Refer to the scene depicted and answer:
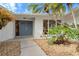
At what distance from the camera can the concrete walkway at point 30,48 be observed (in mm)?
8680

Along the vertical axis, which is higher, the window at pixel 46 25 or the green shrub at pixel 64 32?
the window at pixel 46 25

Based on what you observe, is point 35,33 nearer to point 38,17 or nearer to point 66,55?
point 38,17

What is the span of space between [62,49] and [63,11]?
1.09 meters

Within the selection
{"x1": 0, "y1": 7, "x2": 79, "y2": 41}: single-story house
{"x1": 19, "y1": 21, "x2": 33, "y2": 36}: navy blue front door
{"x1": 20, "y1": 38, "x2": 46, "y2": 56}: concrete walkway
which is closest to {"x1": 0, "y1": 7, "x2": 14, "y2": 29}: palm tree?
{"x1": 0, "y1": 7, "x2": 79, "y2": 41}: single-story house

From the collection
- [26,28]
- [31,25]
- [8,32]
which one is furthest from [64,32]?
[8,32]

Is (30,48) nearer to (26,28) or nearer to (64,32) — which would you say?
(26,28)

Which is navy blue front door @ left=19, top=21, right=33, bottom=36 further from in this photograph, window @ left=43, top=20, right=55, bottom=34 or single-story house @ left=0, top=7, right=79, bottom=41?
window @ left=43, top=20, right=55, bottom=34

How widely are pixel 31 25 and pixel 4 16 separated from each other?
0.82 metres

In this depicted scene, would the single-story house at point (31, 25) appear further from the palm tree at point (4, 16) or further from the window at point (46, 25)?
the palm tree at point (4, 16)


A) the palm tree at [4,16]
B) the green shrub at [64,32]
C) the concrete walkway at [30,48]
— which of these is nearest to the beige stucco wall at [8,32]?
the palm tree at [4,16]

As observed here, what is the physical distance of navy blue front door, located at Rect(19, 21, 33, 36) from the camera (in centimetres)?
865

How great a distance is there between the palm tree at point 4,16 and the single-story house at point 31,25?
0.13 metres

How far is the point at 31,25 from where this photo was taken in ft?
28.6

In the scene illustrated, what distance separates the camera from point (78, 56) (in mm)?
8609
